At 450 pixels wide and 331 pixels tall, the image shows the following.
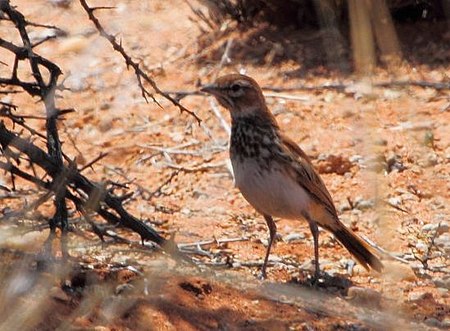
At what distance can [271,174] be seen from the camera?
659cm

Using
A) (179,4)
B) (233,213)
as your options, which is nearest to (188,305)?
(233,213)

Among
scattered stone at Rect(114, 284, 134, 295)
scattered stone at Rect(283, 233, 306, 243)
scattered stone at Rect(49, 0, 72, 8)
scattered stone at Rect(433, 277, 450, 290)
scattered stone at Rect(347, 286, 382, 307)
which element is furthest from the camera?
scattered stone at Rect(49, 0, 72, 8)

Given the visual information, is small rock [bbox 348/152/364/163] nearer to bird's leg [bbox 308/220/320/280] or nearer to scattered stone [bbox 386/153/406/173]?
scattered stone [bbox 386/153/406/173]

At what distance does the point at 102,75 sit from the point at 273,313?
4.51 m

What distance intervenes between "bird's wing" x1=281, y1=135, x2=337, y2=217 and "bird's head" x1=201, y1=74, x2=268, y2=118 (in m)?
0.25

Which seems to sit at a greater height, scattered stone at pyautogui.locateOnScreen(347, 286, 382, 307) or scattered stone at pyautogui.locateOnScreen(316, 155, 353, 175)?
scattered stone at pyautogui.locateOnScreen(316, 155, 353, 175)

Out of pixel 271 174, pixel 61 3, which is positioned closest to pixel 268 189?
pixel 271 174

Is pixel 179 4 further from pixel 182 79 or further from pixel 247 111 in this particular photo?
pixel 247 111

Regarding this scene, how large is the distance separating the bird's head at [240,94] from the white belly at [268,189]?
359 mm

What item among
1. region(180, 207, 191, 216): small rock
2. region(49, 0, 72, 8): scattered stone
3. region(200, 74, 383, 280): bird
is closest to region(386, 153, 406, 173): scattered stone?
region(200, 74, 383, 280): bird

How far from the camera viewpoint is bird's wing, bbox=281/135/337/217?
6.71 metres

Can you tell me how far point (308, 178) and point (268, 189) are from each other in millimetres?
308

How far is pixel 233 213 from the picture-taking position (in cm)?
767

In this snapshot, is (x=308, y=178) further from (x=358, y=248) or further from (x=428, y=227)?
(x=428, y=227)
